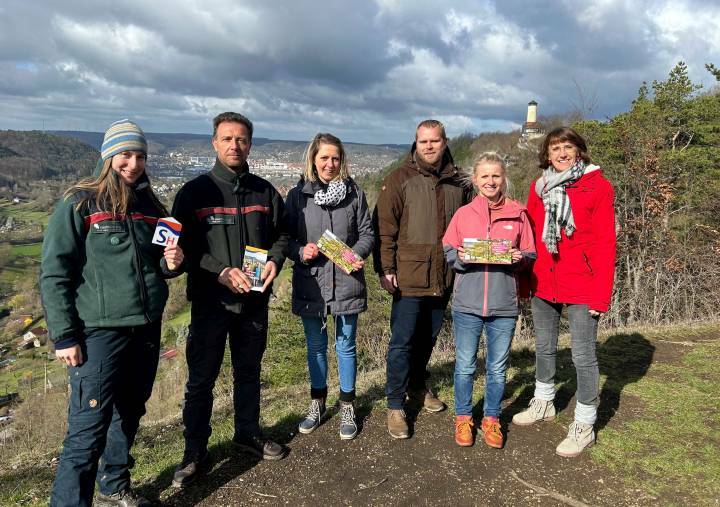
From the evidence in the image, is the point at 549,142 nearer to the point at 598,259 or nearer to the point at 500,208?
the point at 500,208

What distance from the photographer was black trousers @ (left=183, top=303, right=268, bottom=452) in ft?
10.6

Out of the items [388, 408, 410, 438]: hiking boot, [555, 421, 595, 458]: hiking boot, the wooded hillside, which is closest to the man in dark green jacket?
[388, 408, 410, 438]: hiking boot

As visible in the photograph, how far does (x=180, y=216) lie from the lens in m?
3.11

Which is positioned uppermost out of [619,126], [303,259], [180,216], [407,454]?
[619,126]

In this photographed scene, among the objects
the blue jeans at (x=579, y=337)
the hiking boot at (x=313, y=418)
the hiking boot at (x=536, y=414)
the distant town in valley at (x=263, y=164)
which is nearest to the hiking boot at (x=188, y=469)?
the hiking boot at (x=313, y=418)

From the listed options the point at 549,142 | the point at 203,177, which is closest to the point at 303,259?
the point at 203,177

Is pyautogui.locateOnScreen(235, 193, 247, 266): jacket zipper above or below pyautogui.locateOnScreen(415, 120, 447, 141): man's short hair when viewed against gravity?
below

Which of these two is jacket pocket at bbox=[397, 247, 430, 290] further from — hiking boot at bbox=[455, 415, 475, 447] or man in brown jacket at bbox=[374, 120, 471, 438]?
hiking boot at bbox=[455, 415, 475, 447]

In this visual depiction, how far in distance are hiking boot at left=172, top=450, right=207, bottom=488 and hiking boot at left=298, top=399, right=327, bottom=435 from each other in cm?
93

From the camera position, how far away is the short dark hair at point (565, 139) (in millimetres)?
3527

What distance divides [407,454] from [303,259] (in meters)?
1.84

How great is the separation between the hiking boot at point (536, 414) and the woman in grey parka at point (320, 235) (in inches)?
61.1

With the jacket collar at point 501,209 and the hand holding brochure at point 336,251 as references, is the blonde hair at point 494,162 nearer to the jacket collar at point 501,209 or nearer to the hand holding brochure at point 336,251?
the jacket collar at point 501,209

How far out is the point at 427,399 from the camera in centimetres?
443
